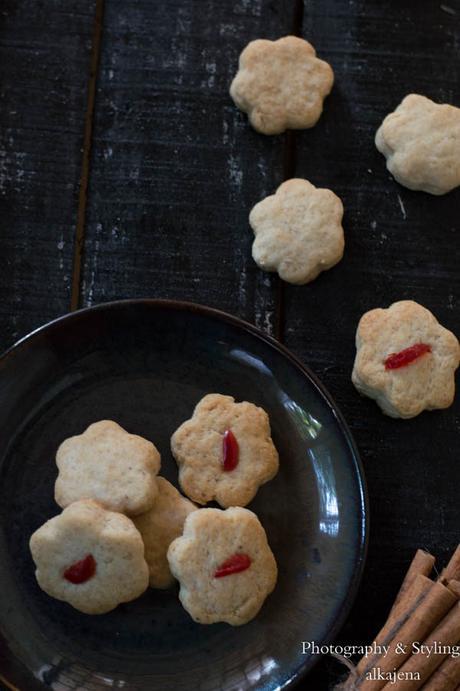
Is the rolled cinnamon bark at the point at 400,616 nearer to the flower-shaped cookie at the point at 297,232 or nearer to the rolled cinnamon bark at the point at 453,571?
the rolled cinnamon bark at the point at 453,571

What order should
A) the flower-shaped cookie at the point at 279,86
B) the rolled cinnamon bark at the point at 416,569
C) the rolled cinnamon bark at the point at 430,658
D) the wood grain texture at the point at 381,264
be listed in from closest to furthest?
the rolled cinnamon bark at the point at 430,658 < the rolled cinnamon bark at the point at 416,569 < the wood grain texture at the point at 381,264 < the flower-shaped cookie at the point at 279,86

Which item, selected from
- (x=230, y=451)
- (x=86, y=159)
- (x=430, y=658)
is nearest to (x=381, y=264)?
(x=230, y=451)

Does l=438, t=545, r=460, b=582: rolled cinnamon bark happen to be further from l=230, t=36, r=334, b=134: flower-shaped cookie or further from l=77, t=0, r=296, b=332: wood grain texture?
l=230, t=36, r=334, b=134: flower-shaped cookie

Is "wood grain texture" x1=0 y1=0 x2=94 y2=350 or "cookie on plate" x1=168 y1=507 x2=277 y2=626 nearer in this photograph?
"cookie on plate" x1=168 y1=507 x2=277 y2=626

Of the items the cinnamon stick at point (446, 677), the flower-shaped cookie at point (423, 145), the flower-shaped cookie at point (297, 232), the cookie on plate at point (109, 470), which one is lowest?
the cinnamon stick at point (446, 677)

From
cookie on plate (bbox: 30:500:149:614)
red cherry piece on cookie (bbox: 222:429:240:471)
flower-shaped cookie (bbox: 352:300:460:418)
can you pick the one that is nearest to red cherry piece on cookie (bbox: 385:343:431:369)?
flower-shaped cookie (bbox: 352:300:460:418)

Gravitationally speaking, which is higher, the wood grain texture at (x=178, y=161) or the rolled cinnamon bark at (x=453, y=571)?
the wood grain texture at (x=178, y=161)

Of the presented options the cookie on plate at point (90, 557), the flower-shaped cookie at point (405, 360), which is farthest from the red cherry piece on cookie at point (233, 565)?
the flower-shaped cookie at point (405, 360)
